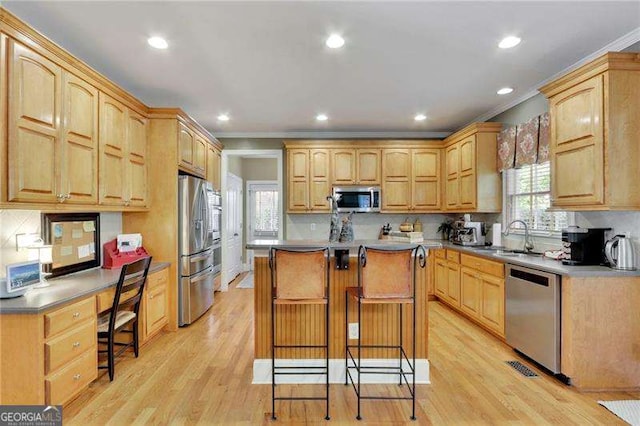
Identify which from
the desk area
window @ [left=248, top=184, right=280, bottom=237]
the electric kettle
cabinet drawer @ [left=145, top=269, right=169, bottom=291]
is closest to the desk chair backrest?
the desk area

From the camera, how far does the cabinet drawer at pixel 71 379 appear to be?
2117 millimetres

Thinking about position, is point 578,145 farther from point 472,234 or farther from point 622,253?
point 472,234

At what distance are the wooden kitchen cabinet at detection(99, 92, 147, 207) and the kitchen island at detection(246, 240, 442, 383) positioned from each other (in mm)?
1606

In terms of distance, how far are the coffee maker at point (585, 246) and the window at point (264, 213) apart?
5948 millimetres

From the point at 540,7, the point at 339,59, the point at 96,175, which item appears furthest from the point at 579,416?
the point at 96,175

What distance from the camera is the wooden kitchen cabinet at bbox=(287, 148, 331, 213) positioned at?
17.7 ft

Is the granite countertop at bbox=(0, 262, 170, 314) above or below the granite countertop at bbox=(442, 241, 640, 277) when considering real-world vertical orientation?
below

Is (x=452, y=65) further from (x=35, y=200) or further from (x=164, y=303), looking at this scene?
(x=164, y=303)

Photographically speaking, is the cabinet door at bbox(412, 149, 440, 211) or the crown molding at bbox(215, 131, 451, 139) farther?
the crown molding at bbox(215, 131, 451, 139)

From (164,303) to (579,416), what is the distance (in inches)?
151

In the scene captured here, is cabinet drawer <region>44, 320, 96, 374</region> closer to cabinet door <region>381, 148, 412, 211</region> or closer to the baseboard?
the baseboard

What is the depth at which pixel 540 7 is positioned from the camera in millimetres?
2279

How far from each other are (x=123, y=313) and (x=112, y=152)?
1.50 metres

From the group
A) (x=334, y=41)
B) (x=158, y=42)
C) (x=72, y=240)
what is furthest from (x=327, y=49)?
(x=72, y=240)
